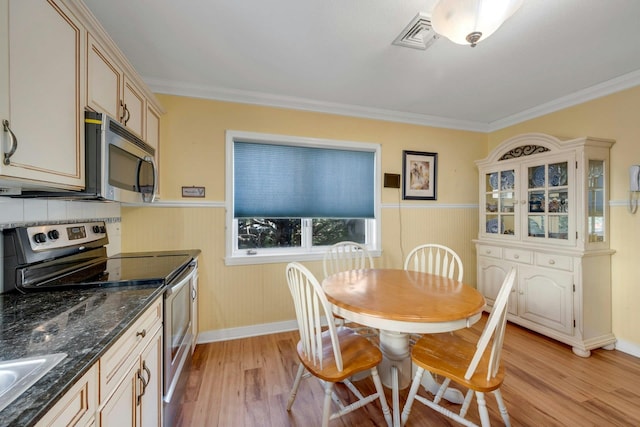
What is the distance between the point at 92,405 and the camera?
752 millimetres

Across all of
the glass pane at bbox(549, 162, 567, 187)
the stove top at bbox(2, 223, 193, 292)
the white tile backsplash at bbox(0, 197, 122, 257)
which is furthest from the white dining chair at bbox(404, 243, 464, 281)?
the white tile backsplash at bbox(0, 197, 122, 257)

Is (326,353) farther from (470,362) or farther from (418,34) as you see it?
(418,34)

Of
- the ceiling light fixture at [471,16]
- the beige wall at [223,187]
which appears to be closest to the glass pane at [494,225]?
the beige wall at [223,187]

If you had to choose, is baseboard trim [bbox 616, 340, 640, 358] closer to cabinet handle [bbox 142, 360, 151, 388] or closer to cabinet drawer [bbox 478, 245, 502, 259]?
cabinet drawer [bbox 478, 245, 502, 259]

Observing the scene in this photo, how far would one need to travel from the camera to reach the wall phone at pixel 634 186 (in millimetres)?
2113

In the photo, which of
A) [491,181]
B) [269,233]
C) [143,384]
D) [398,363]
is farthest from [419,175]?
[143,384]

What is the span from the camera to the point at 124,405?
950mm

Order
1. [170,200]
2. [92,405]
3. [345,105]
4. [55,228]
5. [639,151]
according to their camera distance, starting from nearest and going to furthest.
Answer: [92,405]
[55,228]
[639,151]
[170,200]
[345,105]

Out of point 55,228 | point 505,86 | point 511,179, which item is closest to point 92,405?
point 55,228

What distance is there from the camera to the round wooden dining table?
1299 millimetres

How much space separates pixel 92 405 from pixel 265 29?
1.98 meters

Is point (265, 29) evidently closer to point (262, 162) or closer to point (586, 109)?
point (262, 162)

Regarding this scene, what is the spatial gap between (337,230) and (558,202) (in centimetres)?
214

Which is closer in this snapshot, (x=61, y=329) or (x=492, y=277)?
(x=61, y=329)
